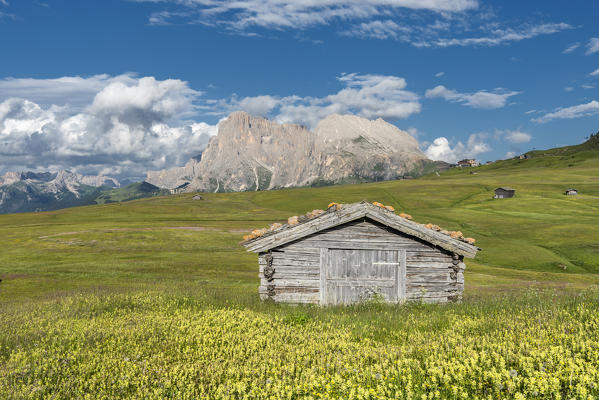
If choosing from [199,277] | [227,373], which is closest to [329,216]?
[227,373]

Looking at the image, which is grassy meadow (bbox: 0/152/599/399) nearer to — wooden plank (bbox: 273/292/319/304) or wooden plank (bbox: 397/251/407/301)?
wooden plank (bbox: 273/292/319/304)

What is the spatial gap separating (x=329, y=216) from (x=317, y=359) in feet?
31.0

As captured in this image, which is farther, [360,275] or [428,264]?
[428,264]

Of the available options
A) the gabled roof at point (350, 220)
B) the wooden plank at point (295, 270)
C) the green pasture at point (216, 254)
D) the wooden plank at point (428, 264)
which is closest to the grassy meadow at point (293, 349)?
the wooden plank at point (295, 270)

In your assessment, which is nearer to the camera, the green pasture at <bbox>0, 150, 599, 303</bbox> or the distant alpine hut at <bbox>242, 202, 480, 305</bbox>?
the distant alpine hut at <bbox>242, 202, 480, 305</bbox>

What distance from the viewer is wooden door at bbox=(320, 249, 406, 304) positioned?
16641 millimetres

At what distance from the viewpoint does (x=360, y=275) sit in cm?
1684

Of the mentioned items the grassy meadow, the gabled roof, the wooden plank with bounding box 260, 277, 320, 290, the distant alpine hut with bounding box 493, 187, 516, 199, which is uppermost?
the distant alpine hut with bounding box 493, 187, 516, 199

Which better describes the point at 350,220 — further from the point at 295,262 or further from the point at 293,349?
the point at 293,349

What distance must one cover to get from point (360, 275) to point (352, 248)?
122cm

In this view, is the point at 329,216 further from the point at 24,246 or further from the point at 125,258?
the point at 24,246

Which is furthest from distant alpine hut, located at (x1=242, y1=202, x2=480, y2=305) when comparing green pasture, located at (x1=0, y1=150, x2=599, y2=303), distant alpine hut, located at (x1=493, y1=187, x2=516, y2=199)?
distant alpine hut, located at (x1=493, y1=187, x2=516, y2=199)

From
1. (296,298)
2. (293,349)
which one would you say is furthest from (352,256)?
(293,349)

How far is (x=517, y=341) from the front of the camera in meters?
7.36
